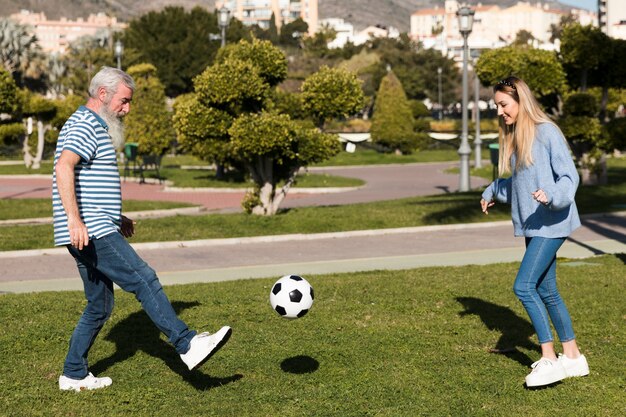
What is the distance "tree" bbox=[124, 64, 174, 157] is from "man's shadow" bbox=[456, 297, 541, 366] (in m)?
26.5

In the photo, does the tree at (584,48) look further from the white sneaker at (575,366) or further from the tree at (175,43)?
the tree at (175,43)

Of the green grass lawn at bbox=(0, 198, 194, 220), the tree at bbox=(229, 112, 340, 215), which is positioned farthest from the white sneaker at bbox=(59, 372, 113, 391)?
the green grass lawn at bbox=(0, 198, 194, 220)

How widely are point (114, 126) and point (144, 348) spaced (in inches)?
81.7

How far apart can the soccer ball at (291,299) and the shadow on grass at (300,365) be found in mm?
375

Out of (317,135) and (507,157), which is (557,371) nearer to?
(507,157)

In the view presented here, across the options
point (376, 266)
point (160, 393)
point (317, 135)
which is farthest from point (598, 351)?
A: point (317, 135)

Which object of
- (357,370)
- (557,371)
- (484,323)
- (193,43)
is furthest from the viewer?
(193,43)

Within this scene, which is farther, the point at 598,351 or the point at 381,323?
the point at 381,323

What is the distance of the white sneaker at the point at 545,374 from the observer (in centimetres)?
607

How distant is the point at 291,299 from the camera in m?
6.61

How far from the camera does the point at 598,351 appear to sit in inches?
281

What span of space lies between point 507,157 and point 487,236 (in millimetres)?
10569

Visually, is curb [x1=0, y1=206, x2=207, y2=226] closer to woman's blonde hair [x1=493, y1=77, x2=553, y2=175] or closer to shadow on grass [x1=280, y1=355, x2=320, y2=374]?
shadow on grass [x1=280, y1=355, x2=320, y2=374]

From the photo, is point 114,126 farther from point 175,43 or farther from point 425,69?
point 425,69
